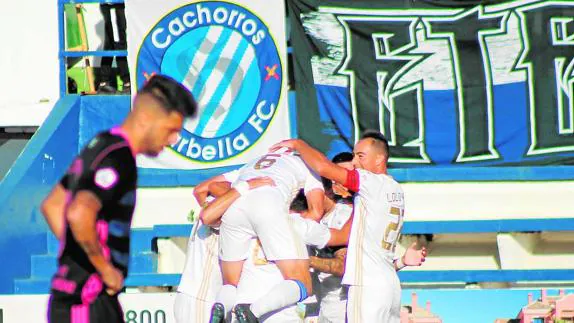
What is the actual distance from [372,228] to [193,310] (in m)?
1.43

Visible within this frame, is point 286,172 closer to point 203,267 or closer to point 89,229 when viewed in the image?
point 203,267

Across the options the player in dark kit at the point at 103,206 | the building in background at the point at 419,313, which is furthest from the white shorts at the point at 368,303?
the player in dark kit at the point at 103,206

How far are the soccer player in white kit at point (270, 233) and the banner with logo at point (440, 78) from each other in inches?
141

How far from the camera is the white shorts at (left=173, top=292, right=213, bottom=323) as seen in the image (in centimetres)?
876

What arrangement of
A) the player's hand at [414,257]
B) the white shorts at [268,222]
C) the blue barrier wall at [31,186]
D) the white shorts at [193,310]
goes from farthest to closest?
1. the blue barrier wall at [31,186]
2. the white shorts at [193,310]
3. the player's hand at [414,257]
4. the white shorts at [268,222]

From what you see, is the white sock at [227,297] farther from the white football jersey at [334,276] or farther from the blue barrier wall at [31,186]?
the blue barrier wall at [31,186]

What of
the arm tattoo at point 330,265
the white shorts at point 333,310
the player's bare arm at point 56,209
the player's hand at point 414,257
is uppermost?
the player's bare arm at point 56,209

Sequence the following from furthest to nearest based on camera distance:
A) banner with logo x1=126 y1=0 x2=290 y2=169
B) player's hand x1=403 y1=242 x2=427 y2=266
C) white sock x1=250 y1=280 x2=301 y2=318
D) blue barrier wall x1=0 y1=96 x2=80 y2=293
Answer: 1. banner with logo x1=126 y1=0 x2=290 y2=169
2. blue barrier wall x1=0 y1=96 x2=80 y2=293
3. player's hand x1=403 y1=242 x2=427 y2=266
4. white sock x1=250 y1=280 x2=301 y2=318

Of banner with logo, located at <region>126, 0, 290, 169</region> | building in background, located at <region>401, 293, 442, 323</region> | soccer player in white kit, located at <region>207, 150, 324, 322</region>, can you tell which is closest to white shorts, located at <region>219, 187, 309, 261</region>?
soccer player in white kit, located at <region>207, 150, 324, 322</region>

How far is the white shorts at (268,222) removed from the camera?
26.8 ft

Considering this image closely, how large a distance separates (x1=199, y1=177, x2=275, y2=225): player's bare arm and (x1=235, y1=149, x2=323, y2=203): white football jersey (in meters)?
0.09

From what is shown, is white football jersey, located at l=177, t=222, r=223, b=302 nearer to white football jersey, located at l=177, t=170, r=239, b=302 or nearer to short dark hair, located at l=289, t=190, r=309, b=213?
white football jersey, located at l=177, t=170, r=239, b=302

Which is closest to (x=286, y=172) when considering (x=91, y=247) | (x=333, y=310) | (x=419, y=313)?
(x=333, y=310)

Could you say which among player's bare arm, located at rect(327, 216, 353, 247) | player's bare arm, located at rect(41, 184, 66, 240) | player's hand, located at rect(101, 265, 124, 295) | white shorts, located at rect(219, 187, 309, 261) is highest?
player's bare arm, located at rect(41, 184, 66, 240)
